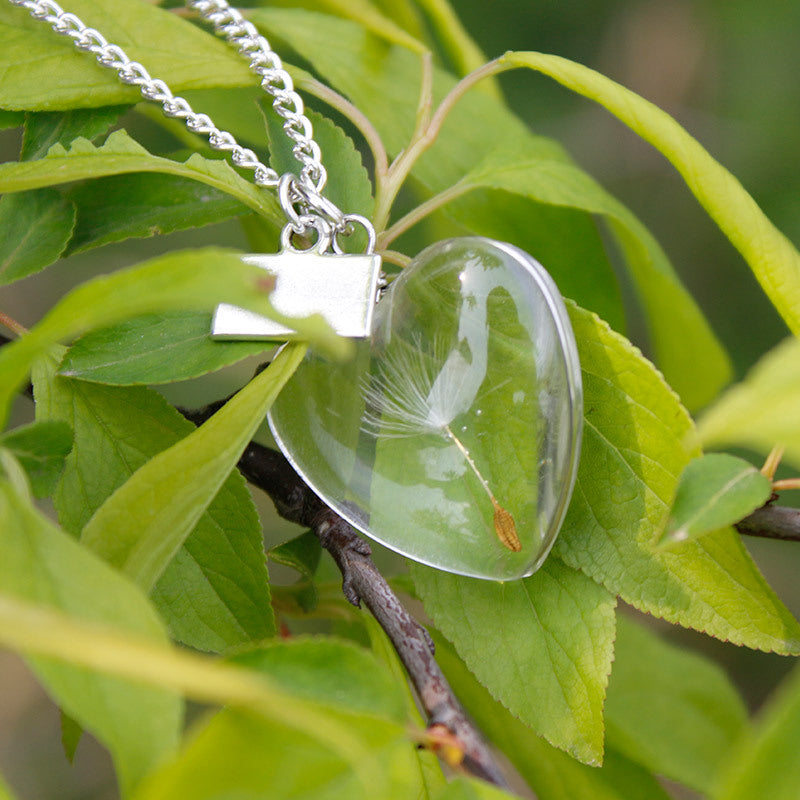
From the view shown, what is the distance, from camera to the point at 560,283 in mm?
427

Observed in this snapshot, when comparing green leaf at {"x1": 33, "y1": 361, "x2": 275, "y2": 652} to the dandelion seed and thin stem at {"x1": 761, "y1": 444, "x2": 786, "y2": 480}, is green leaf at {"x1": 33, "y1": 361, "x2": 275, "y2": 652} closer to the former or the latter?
the dandelion seed

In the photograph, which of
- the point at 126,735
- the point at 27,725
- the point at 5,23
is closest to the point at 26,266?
the point at 5,23

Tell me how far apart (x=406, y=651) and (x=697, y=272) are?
96 centimetres

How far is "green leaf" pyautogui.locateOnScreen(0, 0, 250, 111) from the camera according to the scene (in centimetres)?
34

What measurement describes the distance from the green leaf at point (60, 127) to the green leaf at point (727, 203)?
8.3 inches

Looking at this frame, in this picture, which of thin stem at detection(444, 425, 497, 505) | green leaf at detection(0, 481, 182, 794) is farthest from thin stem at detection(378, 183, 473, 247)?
green leaf at detection(0, 481, 182, 794)

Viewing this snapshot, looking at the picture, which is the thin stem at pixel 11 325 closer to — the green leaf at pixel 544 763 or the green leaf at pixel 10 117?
the green leaf at pixel 10 117

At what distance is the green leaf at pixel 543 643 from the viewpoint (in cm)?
30

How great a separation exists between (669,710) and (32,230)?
1.48 ft

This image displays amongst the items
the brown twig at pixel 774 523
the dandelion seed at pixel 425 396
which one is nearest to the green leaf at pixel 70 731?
the dandelion seed at pixel 425 396

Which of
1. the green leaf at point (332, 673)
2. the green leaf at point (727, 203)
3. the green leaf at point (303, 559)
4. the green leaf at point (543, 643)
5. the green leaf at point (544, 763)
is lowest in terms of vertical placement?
the green leaf at point (544, 763)

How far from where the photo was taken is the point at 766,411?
17 cm

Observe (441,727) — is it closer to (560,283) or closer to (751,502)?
(751,502)

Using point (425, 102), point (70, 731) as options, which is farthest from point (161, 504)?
point (425, 102)
